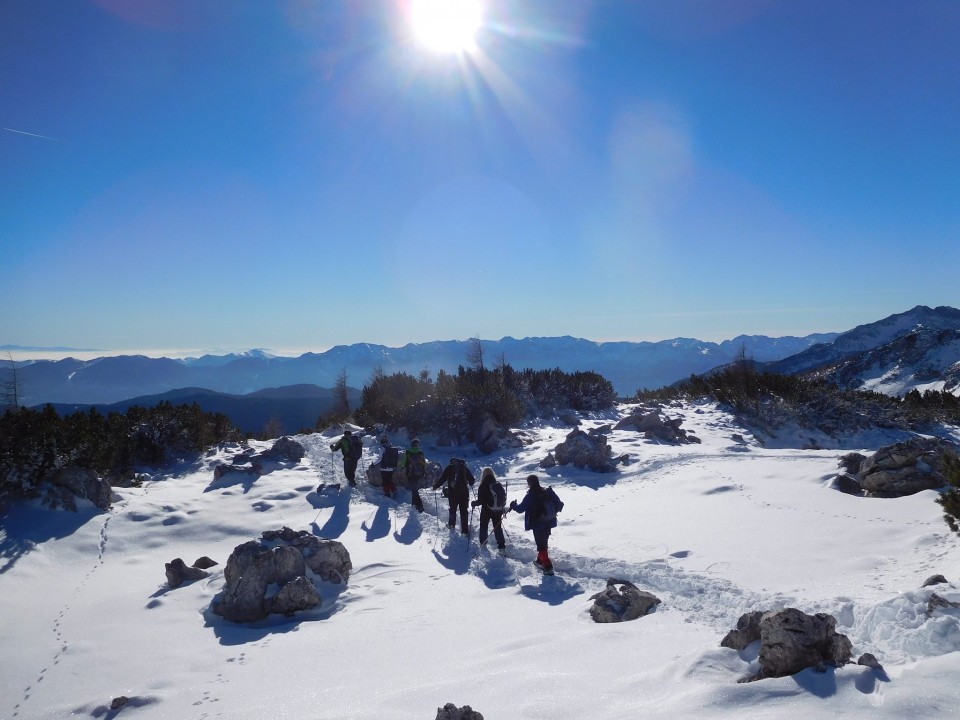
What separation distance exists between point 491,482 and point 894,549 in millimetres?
5952

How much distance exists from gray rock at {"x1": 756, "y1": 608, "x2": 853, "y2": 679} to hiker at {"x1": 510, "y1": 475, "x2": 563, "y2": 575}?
166 inches

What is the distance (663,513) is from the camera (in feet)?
35.7

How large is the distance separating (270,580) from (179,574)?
6.40ft

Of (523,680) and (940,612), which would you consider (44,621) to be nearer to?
(523,680)

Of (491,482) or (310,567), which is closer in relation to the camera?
(310,567)

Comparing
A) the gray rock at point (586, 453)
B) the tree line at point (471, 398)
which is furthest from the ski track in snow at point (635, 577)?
the tree line at point (471, 398)

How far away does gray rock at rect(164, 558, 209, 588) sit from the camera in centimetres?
787

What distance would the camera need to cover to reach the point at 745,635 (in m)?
4.42

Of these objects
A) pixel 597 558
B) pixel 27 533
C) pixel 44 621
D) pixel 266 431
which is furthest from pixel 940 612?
pixel 266 431

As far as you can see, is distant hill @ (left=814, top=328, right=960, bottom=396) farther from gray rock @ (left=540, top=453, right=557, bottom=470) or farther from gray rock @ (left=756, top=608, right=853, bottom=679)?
gray rock @ (left=756, top=608, right=853, bottom=679)

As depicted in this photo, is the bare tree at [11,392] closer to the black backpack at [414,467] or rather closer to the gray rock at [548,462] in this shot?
the black backpack at [414,467]

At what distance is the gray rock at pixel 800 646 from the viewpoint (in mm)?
3812

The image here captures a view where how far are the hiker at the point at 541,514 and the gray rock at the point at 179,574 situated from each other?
5.06 metres

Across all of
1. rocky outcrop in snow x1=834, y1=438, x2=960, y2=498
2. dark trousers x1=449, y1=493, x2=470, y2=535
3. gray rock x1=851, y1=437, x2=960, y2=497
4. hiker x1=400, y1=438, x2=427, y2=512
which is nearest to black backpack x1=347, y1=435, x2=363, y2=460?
hiker x1=400, y1=438, x2=427, y2=512
